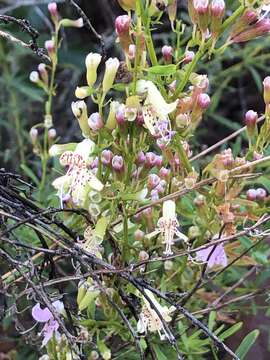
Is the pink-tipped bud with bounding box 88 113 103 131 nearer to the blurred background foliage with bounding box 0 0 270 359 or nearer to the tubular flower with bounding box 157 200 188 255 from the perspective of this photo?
the tubular flower with bounding box 157 200 188 255

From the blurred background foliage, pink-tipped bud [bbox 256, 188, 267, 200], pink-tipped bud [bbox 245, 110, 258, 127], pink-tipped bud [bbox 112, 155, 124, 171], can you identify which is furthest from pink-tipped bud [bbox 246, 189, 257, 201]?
the blurred background foliage

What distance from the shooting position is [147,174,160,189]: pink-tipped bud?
2.88 ft

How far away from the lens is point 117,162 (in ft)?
2.71

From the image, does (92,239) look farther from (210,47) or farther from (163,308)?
(210,47)

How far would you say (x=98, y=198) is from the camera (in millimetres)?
828

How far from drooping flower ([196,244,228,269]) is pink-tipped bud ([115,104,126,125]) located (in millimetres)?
221

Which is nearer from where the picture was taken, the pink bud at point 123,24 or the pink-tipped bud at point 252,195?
the pink bud at point 123,24

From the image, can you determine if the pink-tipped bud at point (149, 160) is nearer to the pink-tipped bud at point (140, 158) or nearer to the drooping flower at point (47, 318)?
the pink-tipped bud at point (140, 158)

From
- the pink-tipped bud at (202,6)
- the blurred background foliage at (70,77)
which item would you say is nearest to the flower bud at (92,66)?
the pink-tipped bud at (202,6)

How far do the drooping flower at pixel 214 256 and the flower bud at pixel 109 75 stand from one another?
252mm

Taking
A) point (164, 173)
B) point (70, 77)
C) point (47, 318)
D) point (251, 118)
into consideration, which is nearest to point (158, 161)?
point (164, 173)

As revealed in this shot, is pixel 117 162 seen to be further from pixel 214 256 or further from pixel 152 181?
pixel 214 256

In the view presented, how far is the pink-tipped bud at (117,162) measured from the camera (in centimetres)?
82

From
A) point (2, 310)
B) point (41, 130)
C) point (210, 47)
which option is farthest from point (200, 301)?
point (41, 130)
